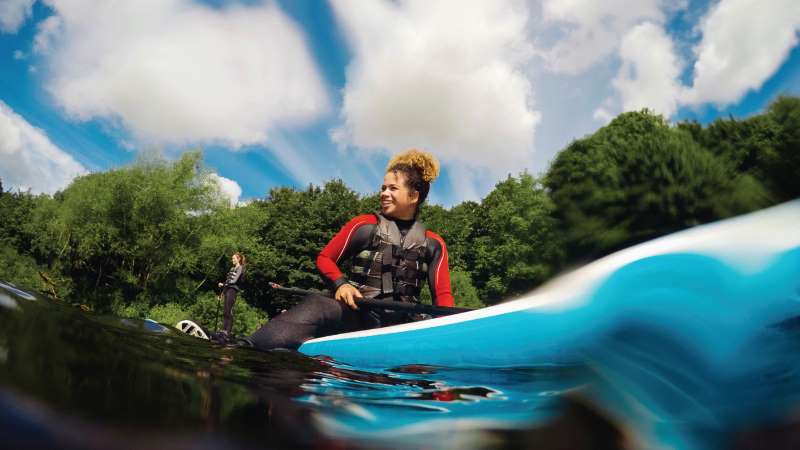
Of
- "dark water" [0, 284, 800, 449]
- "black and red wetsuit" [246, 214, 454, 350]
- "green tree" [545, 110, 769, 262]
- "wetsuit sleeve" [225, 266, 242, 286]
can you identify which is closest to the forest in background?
"green tree" [545, 110, 769, 262]

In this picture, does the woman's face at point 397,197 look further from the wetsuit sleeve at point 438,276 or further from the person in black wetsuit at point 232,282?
the person in black wetsuit at point 232,282

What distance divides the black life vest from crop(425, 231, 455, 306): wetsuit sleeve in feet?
0.38

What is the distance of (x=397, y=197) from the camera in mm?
3646

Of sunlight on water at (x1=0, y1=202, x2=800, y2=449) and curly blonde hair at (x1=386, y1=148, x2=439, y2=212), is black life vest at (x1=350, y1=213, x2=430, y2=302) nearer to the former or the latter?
curly blonde hair at (x1=386, y1=148, x2=439, y2=212)

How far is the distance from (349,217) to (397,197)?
21723 mm

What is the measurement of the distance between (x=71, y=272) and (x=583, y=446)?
2224 centimetres

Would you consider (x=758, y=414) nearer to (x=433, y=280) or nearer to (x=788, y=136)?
(x=788, y=136)

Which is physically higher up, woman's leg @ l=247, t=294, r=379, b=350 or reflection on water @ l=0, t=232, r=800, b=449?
woman's leg @ l=247, t=294, r=379, b=350

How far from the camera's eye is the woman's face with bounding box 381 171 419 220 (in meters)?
3.64

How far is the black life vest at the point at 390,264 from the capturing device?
3334 mm

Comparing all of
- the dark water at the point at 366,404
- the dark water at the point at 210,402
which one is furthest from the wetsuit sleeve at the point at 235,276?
the dark water at the point at 366,404

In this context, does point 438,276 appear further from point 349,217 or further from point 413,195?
point 349,217

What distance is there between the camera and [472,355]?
1790 mm

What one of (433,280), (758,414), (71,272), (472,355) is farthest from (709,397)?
(71,272)
